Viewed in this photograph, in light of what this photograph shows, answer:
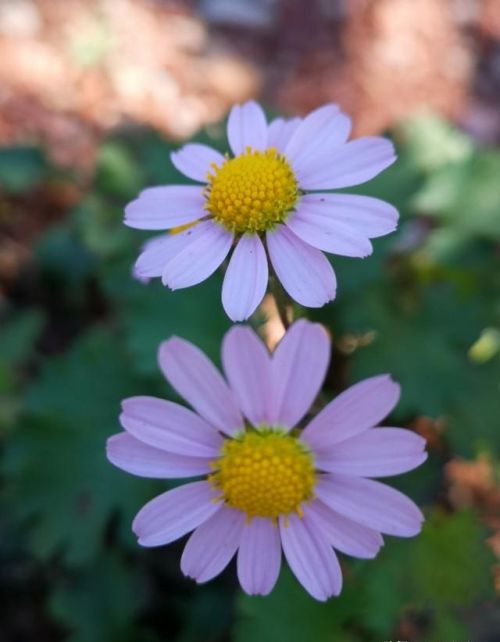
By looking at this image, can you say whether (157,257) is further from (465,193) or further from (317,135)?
(465,193)

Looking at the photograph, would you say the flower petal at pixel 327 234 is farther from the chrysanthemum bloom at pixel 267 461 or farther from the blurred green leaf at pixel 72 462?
the blurred green leaf at pixel 72 462

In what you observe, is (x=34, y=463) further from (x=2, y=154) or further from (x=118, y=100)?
(x=118, y=100)

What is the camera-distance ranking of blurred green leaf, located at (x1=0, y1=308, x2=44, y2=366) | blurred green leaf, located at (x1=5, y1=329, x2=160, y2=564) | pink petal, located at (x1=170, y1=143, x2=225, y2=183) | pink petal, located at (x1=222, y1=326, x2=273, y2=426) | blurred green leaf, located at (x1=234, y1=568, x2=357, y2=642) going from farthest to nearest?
blurred green leaf, located at (x1=0, y1=308, x2=44, y2=366) → blurred green leaf, located at (x1=5, y1=329, x2=160, y2=564) → blurred green leaf, located at (x1=234, y1=568, x2=357, y2=642) → pink petal, located at (x1=170, y1=143, x2=225, y2=183) → pink petal, located at (x1=222, y1=326, x2=273, y2=426)

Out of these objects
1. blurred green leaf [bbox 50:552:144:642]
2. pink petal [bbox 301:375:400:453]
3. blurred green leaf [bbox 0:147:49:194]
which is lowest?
blurred green leaf [bbox 50:552:144:642]

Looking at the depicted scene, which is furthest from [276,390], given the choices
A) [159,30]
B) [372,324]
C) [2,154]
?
[159,30]

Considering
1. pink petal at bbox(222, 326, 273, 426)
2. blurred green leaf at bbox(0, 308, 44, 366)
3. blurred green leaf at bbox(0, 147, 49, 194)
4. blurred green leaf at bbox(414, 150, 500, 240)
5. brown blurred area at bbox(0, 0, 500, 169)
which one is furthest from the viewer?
brown blurred area at bbox(0, 0, 500, 169)

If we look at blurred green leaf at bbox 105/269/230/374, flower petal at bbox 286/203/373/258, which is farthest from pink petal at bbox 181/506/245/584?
blurred green leaf at bbox 105/269/230/374

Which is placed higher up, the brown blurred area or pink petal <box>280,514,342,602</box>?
→ the brown blurred area

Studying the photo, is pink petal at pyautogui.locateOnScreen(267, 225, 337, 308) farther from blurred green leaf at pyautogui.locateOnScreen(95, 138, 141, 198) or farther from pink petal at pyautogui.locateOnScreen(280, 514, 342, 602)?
blurred green leaf at pyautogui.locateOnScreen(95, 138, 141, 198)
